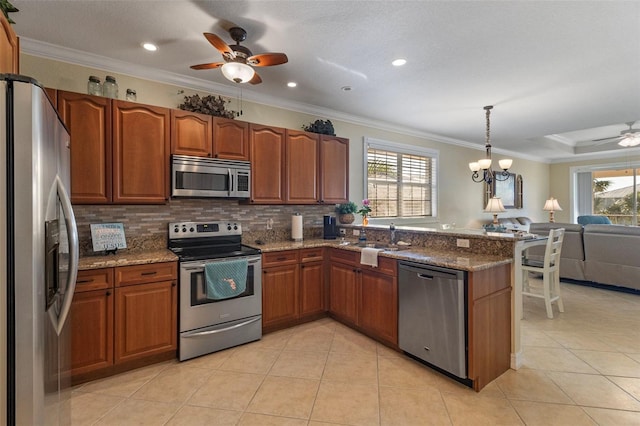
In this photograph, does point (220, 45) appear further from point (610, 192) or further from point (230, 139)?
point (610, 192)

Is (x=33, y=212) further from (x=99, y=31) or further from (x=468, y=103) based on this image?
(x=468, y=103)

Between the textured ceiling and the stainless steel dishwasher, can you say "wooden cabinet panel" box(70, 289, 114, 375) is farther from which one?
the stainless steel dishwasher

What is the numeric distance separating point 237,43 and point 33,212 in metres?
2.04

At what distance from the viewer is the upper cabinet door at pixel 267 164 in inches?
134

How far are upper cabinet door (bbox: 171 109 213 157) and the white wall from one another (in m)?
0.46

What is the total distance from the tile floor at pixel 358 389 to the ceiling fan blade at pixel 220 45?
2520 millimetres

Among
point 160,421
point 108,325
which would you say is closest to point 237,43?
point 108,325

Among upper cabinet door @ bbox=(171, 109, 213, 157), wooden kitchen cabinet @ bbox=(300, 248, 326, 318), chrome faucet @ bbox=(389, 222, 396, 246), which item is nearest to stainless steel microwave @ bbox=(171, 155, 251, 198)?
upper cabinet door @ bbox=(171, 109, 213, 157)

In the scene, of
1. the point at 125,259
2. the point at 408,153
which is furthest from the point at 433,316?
the point at 408,153

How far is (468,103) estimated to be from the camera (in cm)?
415

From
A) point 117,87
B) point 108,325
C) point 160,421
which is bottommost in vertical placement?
point 160,421

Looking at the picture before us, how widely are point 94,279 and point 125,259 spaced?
0.83 ft

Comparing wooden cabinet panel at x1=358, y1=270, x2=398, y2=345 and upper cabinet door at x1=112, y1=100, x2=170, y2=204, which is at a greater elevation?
upper cabinet door at x1=112, y1=100, x2=170, y2=204

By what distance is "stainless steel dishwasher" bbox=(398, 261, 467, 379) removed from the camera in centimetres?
221
